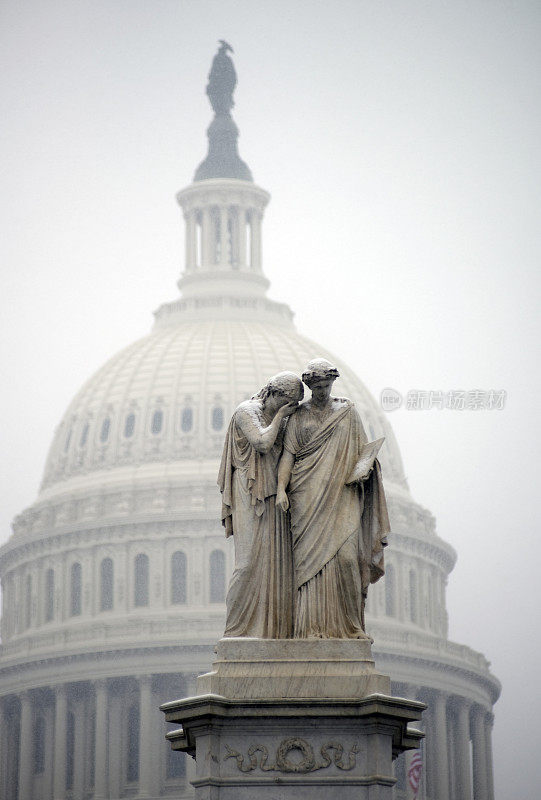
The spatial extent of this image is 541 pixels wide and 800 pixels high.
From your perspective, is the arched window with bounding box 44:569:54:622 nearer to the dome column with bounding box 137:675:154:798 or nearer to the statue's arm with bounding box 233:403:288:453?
the dome column with bounding box 137:675:154:798

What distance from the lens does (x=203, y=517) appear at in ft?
431

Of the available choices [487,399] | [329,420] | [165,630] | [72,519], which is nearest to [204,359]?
[72,519]

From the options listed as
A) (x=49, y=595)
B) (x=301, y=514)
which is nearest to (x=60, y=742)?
(x=49, y=595)

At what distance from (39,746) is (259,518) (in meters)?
115

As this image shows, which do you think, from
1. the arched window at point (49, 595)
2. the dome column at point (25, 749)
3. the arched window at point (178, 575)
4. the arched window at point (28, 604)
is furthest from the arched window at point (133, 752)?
the arched window at point (28, 604)

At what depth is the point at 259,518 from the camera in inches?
730

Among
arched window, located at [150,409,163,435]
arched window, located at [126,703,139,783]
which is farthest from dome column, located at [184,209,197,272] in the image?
arched window, located at [126,703,139,783]

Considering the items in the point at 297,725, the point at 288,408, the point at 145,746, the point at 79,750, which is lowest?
the point at 297,725

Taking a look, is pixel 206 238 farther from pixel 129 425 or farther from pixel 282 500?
pixel 282 500

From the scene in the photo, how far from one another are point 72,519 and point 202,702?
119433 mm

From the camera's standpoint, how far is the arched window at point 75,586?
136m

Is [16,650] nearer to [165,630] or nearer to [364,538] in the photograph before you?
[165,630]

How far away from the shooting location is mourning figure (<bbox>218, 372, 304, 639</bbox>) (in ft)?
60.0

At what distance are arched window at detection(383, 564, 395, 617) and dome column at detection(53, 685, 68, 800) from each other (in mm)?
21896
